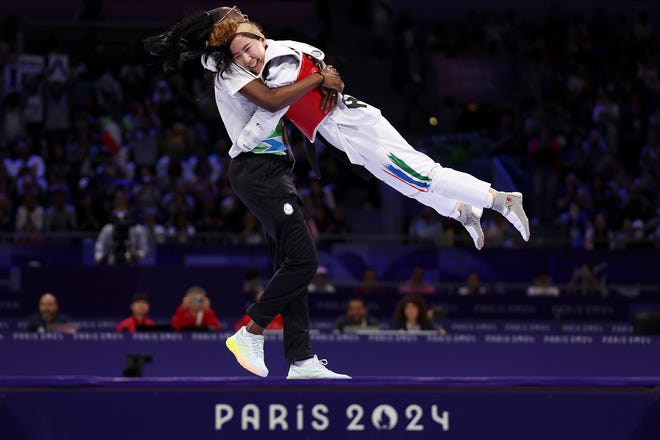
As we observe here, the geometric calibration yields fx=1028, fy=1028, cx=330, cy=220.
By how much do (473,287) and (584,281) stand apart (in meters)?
1.53

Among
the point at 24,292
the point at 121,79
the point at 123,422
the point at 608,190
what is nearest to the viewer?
the point at 123,422

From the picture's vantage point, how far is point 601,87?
2016 centimetres

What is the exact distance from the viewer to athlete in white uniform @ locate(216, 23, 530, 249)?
17.4 feet

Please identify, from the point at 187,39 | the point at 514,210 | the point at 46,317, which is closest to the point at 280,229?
the point at 187,39

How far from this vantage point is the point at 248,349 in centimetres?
547

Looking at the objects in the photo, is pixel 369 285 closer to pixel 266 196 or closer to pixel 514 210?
pixel 514 210

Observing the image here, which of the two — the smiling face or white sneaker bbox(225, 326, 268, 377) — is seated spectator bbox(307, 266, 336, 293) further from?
the smiling face

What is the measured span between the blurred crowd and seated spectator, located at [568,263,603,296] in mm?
567

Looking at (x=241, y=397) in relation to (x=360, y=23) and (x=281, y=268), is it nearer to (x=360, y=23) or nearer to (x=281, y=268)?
(x=281, y=268)

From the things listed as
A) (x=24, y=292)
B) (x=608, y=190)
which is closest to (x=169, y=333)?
(x=24, y=292)

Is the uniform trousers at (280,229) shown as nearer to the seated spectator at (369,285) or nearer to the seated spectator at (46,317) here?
the seated spectator at (46,317)

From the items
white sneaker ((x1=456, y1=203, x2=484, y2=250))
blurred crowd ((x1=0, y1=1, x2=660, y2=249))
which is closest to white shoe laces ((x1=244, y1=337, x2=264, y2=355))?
white sneaker ((x1=456, y1=203, x2=484, y2=250))

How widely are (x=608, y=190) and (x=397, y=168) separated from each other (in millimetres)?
12789

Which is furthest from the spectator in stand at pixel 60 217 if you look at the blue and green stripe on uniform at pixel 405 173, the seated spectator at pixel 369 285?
the blue and green stripe on uniform at pixel 405 173
